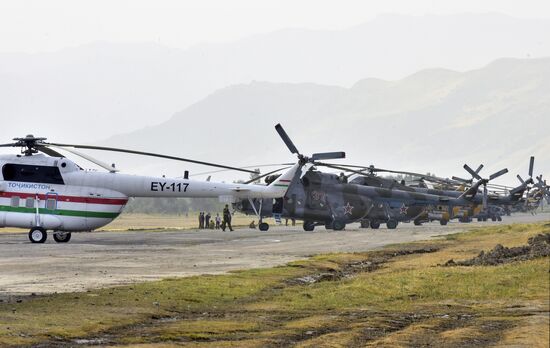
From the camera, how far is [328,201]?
73312 millimetres

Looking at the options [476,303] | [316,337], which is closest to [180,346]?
[316,337]

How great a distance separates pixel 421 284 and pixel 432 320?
754 cm

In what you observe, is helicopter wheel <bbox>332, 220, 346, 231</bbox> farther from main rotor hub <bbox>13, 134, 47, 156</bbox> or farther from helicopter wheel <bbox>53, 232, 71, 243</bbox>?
main rotor hub <bbox>13, 134, 47, 156</bbox>

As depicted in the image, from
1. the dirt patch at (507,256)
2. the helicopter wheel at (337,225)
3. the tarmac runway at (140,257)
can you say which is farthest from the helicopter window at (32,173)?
the helicopter wheel at (337,225)

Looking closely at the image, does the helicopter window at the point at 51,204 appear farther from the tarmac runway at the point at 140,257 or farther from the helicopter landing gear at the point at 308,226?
the helicopter landing gear at the point at 308,226

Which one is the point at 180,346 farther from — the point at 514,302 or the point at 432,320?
the point at 514,302

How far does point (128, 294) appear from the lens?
89.8 feet

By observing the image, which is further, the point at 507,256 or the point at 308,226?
the point at 308,226

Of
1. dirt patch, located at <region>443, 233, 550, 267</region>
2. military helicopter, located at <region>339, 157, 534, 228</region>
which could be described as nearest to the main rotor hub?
dirt patch, located at <region>443, 233, 550, 267</region>

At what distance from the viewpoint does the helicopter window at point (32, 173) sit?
49875 mm

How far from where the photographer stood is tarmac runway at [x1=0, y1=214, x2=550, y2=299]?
31.4m

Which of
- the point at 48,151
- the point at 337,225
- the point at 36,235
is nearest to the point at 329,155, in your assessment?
the point at 48,151

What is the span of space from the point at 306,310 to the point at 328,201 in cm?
4836

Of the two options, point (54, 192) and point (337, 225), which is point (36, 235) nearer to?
point (54, 192)
